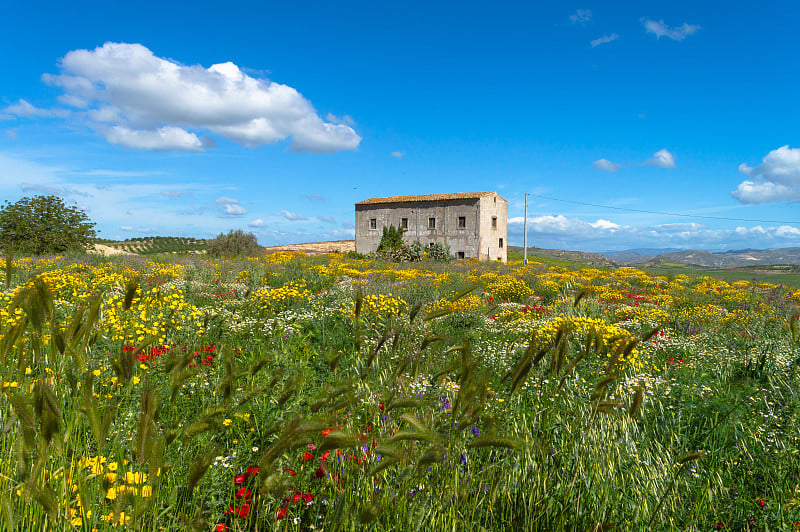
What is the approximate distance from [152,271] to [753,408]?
45.0 ft

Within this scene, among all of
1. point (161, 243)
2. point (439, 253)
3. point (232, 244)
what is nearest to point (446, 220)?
point (439, 253)

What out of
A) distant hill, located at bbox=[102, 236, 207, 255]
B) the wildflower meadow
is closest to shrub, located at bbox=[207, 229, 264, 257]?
distant hill, located at bbox=[102, 236, 207, 255]

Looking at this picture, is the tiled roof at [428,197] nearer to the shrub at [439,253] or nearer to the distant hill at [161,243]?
the shrub at [439,253]

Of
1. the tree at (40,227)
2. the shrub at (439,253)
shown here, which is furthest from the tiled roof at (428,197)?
the tree at (40,227)

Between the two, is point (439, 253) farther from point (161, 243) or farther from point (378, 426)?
point (161, 243)

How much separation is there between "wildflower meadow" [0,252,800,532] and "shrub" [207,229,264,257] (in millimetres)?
23734

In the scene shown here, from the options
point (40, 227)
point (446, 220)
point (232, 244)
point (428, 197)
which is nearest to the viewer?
point (40, 227)

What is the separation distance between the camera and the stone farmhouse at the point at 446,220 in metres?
35.6

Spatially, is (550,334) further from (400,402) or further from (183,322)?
(183,322)

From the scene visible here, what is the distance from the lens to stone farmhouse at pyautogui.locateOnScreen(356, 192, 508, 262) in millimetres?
35625

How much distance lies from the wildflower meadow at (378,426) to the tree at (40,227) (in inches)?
822

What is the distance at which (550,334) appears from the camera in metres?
5.11

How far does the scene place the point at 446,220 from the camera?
36531 millimetres

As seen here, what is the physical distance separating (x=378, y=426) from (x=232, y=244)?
1175 inches
